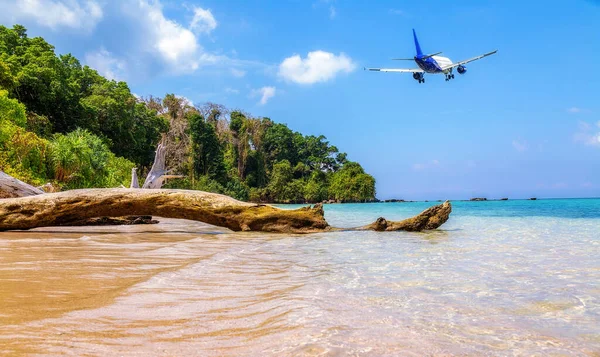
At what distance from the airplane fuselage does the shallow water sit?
26964 mm

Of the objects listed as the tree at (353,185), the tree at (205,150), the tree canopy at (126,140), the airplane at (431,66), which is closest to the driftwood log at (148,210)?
the tree canopy at (126,140)

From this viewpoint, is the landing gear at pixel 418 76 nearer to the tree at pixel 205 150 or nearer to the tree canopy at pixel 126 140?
the tree canopy at pixel 126 140

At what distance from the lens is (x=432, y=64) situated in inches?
1208

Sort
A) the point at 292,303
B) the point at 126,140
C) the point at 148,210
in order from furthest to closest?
the point at 126,140, the point at 148,210, the point at 292,303

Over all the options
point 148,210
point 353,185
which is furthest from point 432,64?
point 353,185

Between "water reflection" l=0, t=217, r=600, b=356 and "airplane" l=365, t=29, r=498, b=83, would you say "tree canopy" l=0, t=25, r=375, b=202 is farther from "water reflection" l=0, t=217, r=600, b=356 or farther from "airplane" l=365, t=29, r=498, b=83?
"airplane" l=365, t=29, r=498, b=83

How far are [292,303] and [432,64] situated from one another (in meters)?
31.0

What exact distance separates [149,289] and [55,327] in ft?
3.82

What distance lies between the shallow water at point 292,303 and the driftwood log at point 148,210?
114 inches

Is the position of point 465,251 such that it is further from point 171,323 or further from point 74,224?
point 74,224

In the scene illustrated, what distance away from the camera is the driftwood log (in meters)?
8.52

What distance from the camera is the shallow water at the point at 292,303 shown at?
7.11ft

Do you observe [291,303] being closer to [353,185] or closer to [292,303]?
[292,303]

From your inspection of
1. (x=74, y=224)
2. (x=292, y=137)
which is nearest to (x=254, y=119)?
(x=292, y=137)
